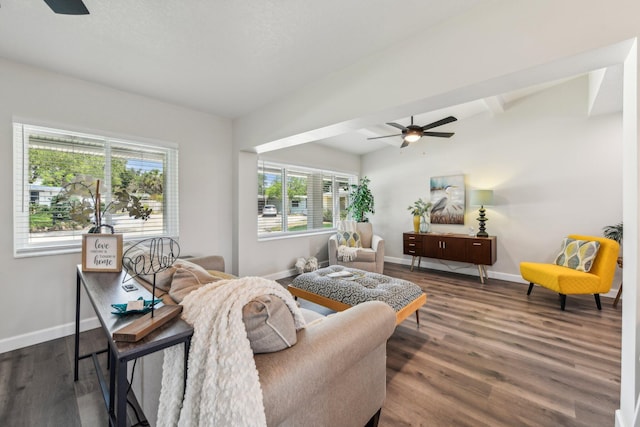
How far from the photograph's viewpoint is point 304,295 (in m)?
2.73

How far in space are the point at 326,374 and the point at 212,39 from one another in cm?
235

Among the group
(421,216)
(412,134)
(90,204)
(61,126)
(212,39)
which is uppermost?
(212,39)

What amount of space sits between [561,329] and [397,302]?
5.98ft

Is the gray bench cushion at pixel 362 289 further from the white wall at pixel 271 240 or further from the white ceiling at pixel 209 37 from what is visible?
the white ceiling at pixel 209 37

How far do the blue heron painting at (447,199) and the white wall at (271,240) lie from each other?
80.6 inches

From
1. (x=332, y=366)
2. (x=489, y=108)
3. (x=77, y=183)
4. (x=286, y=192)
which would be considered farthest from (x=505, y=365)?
(x=489, y=108)

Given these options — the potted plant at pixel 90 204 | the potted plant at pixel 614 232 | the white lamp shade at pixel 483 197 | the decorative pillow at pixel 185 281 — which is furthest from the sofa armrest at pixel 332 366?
the potted plant at pixel 614 232

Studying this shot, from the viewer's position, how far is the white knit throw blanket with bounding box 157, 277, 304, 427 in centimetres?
80

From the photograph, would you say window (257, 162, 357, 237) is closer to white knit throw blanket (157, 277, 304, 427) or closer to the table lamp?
the table lamp

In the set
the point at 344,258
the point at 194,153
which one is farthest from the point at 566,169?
the point at 194,153

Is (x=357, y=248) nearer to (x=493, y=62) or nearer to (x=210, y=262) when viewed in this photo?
(x=210, y=262)

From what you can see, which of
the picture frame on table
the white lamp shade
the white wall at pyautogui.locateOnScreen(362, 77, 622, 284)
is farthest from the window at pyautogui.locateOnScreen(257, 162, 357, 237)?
the white lamp shade

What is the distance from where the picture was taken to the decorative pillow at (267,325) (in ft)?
3.21

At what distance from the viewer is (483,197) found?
4250 mm
